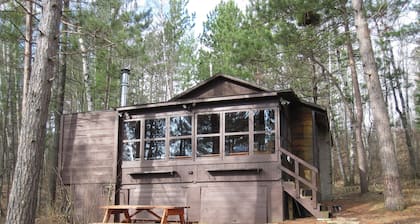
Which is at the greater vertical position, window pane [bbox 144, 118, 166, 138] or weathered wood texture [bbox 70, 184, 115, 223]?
window pane [bbox 144, 118, 166, 138]

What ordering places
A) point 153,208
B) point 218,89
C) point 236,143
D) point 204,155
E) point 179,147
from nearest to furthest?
1. point 153,208
2. point 236,143
3. point 204,155
4. point 179,147
5. point 218,89

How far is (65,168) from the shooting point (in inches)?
496

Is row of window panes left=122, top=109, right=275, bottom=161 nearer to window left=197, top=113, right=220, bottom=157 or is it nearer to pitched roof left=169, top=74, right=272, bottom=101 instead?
window left=197, top=113, right=220, bottom=157

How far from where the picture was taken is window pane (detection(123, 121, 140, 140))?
39.9ft

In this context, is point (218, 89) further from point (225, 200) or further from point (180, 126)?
point (225, 200)

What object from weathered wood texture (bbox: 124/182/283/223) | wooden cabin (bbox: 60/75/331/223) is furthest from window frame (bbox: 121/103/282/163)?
weathered wood texture (bbox: 124/182/283/223)

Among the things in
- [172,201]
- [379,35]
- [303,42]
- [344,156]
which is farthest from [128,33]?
[344,156]

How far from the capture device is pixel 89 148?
40.8 ft

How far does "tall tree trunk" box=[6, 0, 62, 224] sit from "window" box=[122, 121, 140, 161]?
497cm

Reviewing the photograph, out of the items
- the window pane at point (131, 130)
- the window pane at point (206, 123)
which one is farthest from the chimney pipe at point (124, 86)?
the window pane at point (206, 123)

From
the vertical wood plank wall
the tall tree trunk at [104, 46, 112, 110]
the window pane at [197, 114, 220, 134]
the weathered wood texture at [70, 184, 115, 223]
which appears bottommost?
the weathered wood texture at [70, 184, 115, 223]

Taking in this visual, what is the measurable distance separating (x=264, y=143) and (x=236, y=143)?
76cm

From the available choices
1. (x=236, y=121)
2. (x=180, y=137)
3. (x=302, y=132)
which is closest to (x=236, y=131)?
(x=236, y=121)

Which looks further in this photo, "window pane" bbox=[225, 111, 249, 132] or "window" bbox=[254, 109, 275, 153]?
"window pane" bbox=[225, 111, 249, 132]
